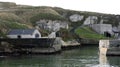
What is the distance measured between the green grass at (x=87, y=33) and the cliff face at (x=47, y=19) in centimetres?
304

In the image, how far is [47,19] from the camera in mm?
112938

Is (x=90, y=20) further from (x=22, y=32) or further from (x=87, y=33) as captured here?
(x=22, y=32)

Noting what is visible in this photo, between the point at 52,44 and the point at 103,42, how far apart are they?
11.4 metres

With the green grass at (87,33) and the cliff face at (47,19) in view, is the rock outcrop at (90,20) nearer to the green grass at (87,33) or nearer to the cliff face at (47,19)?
the cliff face at (47,19)

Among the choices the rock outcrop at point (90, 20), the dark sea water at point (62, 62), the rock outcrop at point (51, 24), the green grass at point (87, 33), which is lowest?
the green grass at point (87, 33)

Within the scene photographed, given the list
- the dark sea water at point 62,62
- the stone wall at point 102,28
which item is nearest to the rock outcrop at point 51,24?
the stone wall at point 102,28

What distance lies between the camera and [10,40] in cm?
7781

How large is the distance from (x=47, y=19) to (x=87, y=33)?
42.7 ft

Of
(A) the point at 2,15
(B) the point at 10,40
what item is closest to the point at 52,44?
(B) the point at 10,40

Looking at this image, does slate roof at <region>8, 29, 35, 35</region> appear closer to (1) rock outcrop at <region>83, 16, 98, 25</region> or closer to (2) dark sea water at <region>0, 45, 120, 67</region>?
(2) dark sea water at <region>0, 45, 120, 67</region>

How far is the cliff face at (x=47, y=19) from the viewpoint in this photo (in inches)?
3968

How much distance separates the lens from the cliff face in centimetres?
10079

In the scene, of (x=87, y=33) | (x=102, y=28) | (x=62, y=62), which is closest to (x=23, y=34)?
(x=62, y=62)

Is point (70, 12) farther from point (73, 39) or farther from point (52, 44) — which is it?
point (52, 44)
